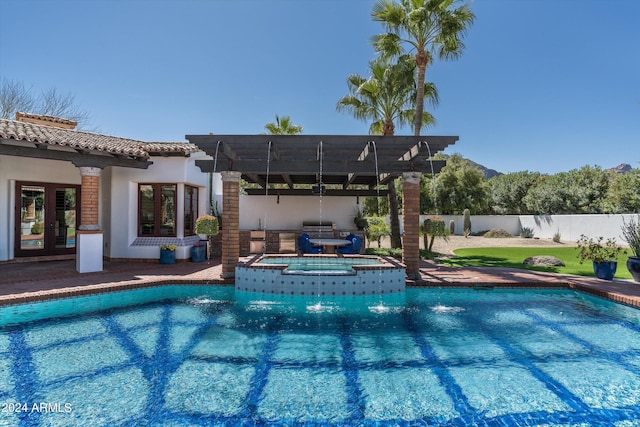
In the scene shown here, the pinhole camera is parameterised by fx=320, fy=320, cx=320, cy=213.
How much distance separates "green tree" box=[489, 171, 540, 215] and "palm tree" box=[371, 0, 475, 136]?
29.6 m

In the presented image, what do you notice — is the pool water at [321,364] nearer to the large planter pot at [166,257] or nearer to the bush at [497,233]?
the large planter pot at [166,257]

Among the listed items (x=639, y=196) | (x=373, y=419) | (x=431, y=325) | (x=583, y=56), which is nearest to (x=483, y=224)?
(x=639, y=196)

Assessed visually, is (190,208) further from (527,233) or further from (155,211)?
(527,233)

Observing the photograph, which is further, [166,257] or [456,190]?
[456,190]

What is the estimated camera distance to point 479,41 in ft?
52.3

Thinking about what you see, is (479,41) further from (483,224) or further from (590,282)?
(483,224)

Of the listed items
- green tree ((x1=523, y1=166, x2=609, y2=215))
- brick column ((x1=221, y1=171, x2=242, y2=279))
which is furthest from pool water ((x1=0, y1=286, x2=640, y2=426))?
green tree ((x1=523, y1=166, x2=609, y2=215))

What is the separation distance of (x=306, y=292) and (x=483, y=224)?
27423 millimetres

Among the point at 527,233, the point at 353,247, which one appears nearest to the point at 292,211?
the point at 353,247

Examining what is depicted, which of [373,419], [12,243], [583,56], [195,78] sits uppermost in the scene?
[583,56]

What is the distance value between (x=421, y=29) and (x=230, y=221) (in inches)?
442

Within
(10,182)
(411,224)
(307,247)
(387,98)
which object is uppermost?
(387,98)

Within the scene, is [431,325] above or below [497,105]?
below

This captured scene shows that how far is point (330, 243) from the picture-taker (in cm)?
1220
